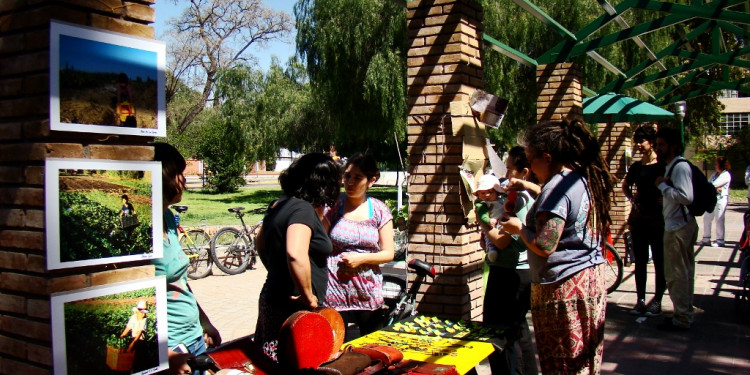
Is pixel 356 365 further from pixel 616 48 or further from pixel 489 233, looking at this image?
pixel 616 48

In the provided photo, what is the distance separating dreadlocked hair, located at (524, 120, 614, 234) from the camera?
3.27m

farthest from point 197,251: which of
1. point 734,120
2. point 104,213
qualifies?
point 734,120

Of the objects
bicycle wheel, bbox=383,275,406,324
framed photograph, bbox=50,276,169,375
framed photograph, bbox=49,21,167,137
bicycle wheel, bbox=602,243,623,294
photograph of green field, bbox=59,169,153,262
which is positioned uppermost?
framed photograph, bbox=49,21,167,137

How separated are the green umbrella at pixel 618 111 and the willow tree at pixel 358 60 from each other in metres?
8.86

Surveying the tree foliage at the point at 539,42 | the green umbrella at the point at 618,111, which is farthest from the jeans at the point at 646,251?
the tree foliage at the point at 539,42

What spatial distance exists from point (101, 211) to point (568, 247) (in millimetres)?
2218

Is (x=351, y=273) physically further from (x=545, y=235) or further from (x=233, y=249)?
(x=233, y=249)

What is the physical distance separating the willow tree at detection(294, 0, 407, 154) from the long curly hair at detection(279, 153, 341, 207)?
→ 1460 centimetres

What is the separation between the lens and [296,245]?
9.96 ft

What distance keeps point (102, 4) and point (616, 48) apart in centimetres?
1552

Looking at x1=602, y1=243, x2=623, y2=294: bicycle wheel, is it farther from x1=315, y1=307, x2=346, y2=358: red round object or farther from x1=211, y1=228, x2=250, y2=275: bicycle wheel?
x1=211, y1=228, x2=250, y2=275: bicycle wheel

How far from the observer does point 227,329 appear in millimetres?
6844

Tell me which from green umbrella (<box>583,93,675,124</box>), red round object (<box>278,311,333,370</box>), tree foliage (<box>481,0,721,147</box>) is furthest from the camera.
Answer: tree foliage (<box>481,0,721,147</box>)

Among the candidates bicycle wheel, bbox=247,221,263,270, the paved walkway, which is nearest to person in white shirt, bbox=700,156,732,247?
the paved walkway
